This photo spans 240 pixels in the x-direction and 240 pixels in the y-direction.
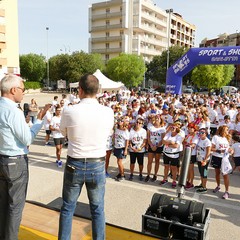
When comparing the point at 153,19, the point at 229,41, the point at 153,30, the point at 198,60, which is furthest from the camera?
the point at 229,41

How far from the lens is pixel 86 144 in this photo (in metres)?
2.51

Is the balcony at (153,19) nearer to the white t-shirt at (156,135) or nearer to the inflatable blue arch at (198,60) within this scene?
the inflatable blue arch at (198,60)

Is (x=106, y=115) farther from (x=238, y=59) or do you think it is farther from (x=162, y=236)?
(x=238, y=59)

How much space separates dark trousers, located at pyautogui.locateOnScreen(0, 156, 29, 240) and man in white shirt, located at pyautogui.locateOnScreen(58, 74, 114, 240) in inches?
18.3

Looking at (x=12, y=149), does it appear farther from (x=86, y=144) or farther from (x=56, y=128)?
(x=56, y=128)

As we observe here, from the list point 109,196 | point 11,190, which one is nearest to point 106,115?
point 11,190

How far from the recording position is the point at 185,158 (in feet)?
11.2

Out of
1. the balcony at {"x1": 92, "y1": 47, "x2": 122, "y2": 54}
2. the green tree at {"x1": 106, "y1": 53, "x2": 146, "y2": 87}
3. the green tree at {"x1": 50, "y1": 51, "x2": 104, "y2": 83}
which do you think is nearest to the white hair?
the green tree at {"x1": 106, "y1": 53, "x2": 146, "y2": 87}

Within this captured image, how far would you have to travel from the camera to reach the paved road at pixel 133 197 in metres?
4.79

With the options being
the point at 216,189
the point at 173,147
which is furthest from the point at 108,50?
the point at 216,189

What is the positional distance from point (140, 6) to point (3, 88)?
64236mm

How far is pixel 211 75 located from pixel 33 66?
129 ft

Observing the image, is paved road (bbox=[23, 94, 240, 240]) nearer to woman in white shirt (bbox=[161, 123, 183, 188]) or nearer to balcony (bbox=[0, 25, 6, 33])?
woman in white shirt (bbox=[161, 123, 183, 188])

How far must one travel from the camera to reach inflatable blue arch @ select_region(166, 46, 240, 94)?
15.7 m
